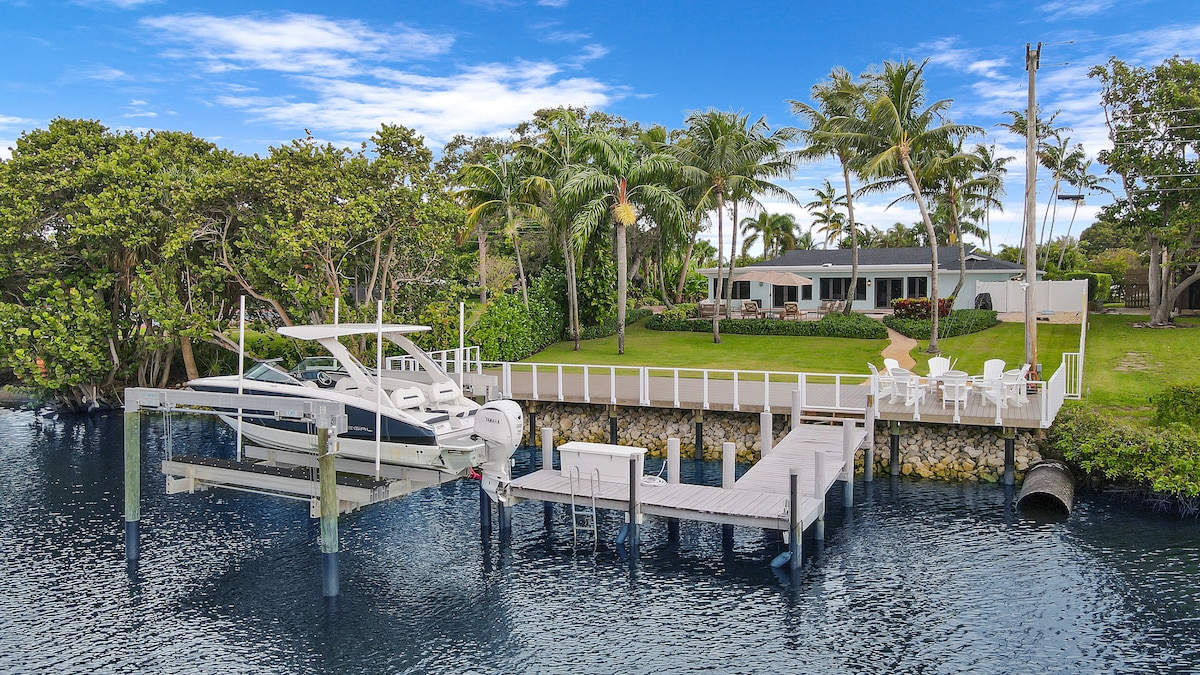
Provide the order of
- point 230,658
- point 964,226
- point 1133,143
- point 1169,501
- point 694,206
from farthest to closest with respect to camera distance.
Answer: point 964,226
point 694,206
point 1133,143
point 1169,501
point 230,658

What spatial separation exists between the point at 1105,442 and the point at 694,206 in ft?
71.1

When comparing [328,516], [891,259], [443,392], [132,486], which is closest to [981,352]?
[891,259]

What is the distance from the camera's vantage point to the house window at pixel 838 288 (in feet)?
148

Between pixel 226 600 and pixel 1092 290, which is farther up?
pixel 1092 290

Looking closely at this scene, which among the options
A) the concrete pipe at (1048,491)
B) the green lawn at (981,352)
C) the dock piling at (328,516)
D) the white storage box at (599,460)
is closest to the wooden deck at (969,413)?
the concrete pipe at (1048,491)

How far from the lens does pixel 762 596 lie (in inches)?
552

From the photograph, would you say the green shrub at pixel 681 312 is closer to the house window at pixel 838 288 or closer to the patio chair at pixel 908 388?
the house window at pixel 838 288

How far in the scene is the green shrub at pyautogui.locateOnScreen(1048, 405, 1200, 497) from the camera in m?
17.3

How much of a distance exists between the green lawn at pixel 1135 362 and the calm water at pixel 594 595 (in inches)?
279

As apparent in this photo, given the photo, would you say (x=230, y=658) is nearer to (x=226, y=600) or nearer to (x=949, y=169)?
(x=226, y=600)

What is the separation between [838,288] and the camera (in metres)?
45.5

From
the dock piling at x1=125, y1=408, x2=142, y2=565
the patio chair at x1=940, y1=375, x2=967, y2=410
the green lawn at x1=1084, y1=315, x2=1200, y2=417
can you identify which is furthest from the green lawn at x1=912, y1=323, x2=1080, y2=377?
the dock piling at x1=125, y1=408, x2=142, y2=565

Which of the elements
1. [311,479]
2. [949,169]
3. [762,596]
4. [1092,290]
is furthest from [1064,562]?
[1092,290]

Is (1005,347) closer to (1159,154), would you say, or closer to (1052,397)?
(1159,154)
